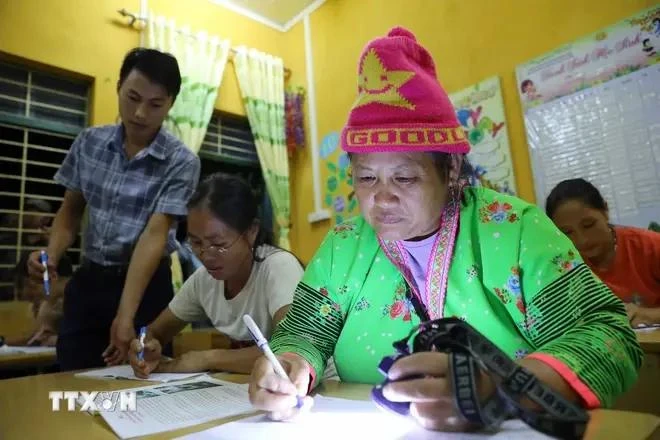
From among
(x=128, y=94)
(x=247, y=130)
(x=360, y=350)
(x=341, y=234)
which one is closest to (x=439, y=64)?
(x=247, y=130)

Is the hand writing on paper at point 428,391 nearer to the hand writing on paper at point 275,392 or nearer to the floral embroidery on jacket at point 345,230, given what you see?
the hand writing on paper at point 275,392

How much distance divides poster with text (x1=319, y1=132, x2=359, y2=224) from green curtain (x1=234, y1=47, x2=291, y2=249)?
0.34 m

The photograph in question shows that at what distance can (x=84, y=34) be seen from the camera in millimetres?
3057

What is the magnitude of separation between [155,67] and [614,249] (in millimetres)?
1956

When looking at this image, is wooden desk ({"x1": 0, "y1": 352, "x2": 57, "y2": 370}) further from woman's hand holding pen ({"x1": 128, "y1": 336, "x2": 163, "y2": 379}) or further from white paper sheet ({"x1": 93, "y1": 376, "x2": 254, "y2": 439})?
white paper sheet ({"x1": 93, "y1": 376, "x2": 254, "y2": 439})

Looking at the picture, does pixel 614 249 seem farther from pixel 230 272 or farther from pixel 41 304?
pixel 41 304

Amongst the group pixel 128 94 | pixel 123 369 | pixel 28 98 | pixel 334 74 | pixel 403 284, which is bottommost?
pixel 123 369

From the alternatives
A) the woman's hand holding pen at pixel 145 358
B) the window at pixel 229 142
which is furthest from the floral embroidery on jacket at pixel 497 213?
the window at pixel 229 142

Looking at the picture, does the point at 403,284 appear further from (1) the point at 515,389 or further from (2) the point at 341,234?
(1) the point at 515,389

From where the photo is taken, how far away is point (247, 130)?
13.1 feet

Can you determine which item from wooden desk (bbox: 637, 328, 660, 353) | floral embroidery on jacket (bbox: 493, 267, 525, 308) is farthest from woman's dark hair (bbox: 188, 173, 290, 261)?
wooden desk (bbox: 637, 328, 660, 353)

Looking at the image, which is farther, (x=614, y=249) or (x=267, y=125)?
(x=267, y=125)

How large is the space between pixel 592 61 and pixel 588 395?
2.29 meters

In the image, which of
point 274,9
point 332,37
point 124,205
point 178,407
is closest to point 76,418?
point 178,407
